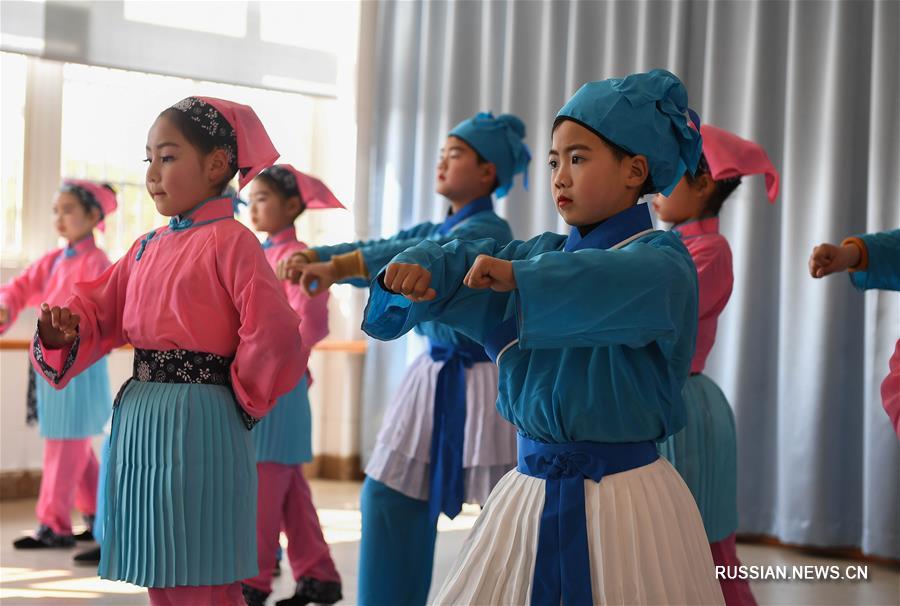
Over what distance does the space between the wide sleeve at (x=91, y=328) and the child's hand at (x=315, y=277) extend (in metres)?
0.38

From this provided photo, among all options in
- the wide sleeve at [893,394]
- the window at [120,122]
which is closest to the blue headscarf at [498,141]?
the wide sleeve at [893,394]

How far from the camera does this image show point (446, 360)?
8.82ft

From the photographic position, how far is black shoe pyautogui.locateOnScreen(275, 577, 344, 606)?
123 inches

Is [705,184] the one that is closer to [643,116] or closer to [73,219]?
[643,116]

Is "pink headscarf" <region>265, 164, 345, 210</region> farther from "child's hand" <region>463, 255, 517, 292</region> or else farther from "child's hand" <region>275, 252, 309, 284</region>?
"child's hand" <region>463, 255, 517, 292</region>

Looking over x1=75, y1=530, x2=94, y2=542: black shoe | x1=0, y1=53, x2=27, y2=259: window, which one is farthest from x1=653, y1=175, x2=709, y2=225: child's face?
x1=0, y1=53, x2=27, y2=259: window

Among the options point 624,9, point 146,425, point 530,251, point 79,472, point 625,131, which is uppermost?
point 624,9

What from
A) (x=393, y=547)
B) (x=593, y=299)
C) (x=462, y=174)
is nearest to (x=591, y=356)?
(x=593, y=299)

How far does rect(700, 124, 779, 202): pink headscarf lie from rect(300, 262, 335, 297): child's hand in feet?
3.43

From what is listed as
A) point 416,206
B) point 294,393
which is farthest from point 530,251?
point 416,206

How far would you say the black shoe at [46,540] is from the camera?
149 inches

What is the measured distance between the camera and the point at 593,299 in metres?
1.33

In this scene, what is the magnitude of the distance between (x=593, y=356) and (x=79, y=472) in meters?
3.05

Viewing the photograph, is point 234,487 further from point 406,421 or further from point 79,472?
point 79,472
